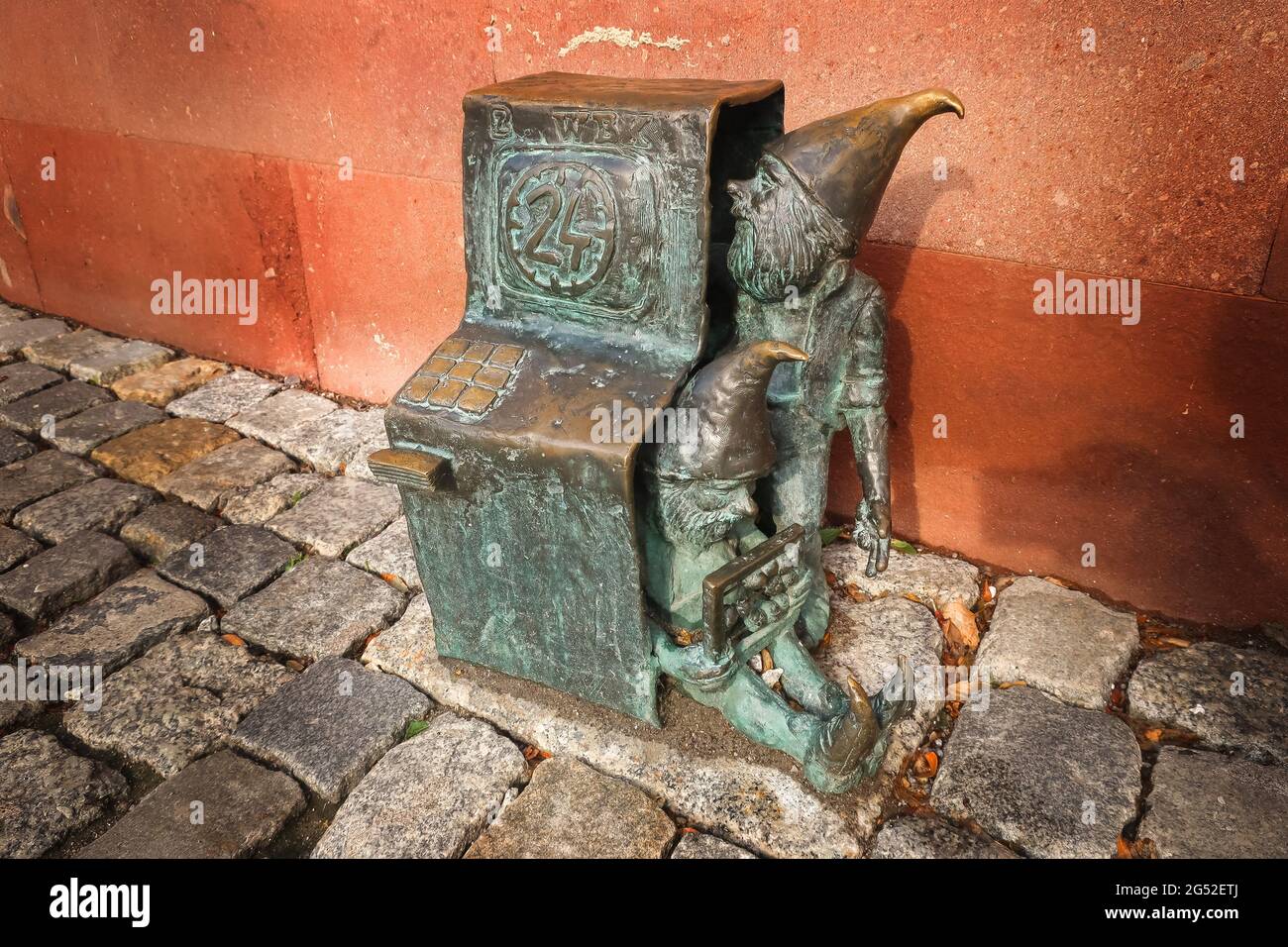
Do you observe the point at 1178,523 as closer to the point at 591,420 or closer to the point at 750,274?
the point at 750,274

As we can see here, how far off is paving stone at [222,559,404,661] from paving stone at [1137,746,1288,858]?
2.31 metres

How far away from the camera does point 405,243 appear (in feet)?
13.1

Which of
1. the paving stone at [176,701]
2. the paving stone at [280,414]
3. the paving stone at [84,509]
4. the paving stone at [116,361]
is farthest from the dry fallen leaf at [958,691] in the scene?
the paving stone at [116,361]

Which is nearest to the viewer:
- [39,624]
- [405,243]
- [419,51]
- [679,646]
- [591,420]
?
[591,420]

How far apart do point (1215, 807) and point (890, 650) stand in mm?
919

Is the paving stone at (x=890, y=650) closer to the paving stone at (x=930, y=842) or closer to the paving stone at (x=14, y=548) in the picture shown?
the paving stone at (x=930, y=842)

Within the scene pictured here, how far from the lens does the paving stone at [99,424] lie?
13.6 feet

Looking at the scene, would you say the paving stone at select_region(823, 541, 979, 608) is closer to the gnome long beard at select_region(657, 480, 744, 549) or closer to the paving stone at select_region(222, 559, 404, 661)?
the gnome long beard at select_region(657, 480, 744, 549)

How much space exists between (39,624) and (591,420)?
2.21m

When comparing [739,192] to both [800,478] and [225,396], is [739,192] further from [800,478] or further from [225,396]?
[225,396]

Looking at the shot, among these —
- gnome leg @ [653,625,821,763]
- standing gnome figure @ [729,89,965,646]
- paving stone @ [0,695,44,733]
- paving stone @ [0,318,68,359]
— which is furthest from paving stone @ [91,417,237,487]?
standing gnome figure @ [729,89,965,646]

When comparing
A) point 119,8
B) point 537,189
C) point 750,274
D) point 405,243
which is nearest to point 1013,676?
point 750,274

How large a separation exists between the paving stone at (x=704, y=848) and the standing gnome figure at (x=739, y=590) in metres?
0.28

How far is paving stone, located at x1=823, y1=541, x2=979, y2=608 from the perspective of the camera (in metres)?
3.15
